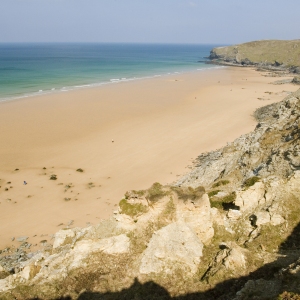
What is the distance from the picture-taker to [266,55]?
5477 inches

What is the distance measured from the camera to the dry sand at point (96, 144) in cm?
2323

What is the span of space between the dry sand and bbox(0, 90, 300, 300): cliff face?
30.2 ft

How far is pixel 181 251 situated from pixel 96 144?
2670cm

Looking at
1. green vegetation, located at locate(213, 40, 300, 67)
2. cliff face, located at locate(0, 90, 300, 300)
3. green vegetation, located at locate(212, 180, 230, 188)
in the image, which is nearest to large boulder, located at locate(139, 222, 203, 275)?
cliff face, located at locate(0, 90, 300, 300)

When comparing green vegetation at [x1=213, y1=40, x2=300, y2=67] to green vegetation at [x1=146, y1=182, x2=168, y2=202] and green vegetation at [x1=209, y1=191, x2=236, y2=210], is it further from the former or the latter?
green vegetation at [x1=146, y1=182, x2=168, y2=202]

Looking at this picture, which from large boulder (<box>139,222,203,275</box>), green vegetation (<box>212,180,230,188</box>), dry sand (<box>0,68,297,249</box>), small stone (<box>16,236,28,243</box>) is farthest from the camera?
dry sand (<box>0,68,297,249</box>)

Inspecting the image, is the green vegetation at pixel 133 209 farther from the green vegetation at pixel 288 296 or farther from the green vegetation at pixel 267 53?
the green vegetation at pixel 267 53

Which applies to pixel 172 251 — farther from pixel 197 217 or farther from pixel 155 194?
pixel 155 194

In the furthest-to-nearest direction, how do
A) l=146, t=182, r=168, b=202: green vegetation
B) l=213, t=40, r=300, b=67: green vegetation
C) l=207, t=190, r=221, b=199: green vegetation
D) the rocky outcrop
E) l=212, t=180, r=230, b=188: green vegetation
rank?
l=213, t=40, r=300, b=67: green vegetation → l=212, t=180, r=230, b=188: green vegetation → the rocky outcrop → l=207, t=190, r=221, b=199: green vegetation → l=146, t=182, r=168, b=202: green vegetation

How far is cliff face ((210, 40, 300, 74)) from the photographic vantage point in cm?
12329

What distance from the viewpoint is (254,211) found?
522 inches

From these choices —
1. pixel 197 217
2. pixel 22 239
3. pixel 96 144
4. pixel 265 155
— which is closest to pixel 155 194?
pixel 197 217

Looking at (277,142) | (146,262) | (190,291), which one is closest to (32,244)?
(146,262)

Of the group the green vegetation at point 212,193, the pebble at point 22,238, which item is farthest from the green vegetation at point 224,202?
the pebble at point 22,238
